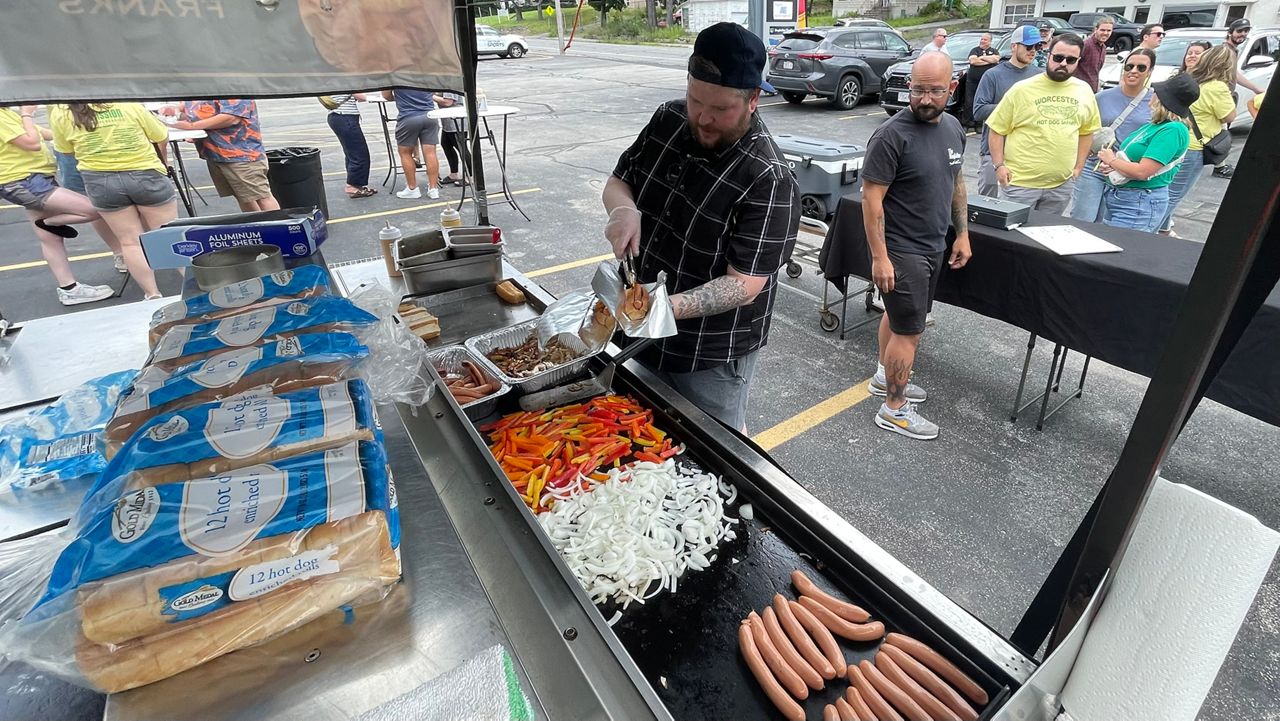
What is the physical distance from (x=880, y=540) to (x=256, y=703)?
2.95 m

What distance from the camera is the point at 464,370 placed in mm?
2520

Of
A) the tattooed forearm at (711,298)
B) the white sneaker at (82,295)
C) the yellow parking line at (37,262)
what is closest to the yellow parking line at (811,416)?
the tattooed forearm at (711,298)

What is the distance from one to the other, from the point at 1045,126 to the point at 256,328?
5.91m

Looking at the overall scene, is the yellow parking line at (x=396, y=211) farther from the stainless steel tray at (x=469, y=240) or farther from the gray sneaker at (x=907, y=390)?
the gray sneaker at (x=907, y=390)

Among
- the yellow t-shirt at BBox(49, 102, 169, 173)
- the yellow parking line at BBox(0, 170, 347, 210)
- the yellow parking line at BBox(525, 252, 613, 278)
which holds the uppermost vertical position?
the yellow t-shirt at BBox(49, 102, 169, 173)

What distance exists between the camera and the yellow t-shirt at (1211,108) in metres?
5.80

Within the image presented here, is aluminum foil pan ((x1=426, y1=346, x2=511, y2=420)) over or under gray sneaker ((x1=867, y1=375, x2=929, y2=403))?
over

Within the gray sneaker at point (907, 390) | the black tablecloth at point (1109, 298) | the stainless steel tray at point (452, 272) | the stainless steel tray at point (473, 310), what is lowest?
the gray sneaker at point (907, 390)

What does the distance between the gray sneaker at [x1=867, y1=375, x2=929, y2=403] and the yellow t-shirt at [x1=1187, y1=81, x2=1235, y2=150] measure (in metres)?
4.01

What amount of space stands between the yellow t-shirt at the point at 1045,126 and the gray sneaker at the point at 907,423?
2.71m

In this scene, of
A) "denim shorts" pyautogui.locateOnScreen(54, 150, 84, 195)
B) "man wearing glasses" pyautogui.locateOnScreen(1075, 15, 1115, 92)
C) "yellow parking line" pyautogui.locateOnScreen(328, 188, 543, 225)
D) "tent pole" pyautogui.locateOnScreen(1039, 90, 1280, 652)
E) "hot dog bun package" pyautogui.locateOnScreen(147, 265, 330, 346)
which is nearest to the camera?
"tent pole" pyautogui.locateOnScreen(1039, 90, 1280, 652)

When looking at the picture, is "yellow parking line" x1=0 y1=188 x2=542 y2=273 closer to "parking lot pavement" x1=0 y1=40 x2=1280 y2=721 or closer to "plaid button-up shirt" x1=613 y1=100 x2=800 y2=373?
"parking lot pavement" x1=0 y1=40 x2=1280 y2=721

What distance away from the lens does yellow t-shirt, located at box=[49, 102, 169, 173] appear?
15.8ft

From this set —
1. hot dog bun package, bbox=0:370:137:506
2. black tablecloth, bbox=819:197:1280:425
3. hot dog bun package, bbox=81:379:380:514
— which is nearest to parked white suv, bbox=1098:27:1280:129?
black tablecloth, bbox=819:197:1280:425
